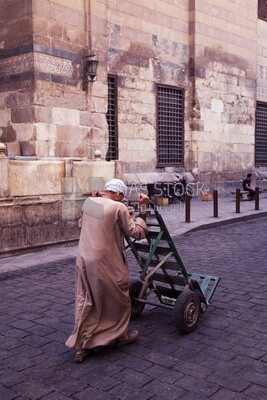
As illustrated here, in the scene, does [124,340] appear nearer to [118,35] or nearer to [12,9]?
[12,9]

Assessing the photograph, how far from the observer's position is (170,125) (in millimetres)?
15453

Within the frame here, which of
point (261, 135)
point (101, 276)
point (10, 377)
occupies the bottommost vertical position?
point (10, 377)

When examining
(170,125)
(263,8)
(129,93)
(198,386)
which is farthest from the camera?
(263,8)

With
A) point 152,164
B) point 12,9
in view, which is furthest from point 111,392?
point 152,164

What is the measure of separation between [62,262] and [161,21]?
10414 millimetres

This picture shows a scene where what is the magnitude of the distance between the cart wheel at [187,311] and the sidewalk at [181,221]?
324 cm

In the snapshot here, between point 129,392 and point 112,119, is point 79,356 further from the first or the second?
point 112,119

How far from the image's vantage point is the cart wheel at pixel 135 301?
4.47m

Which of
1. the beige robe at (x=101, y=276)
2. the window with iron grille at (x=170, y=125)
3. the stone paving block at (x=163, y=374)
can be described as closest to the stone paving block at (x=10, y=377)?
the beige robe at (x=101, y=276)

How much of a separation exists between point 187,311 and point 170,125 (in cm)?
1193

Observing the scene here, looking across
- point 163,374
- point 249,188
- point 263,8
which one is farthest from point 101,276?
point 263,8

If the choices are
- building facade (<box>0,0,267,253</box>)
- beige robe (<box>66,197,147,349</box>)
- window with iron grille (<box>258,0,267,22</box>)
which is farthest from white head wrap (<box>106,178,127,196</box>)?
window with iron grille (<box>258,0,267,22</box>)

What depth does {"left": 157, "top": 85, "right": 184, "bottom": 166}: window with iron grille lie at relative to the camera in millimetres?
15102

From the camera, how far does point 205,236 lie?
9555mm
